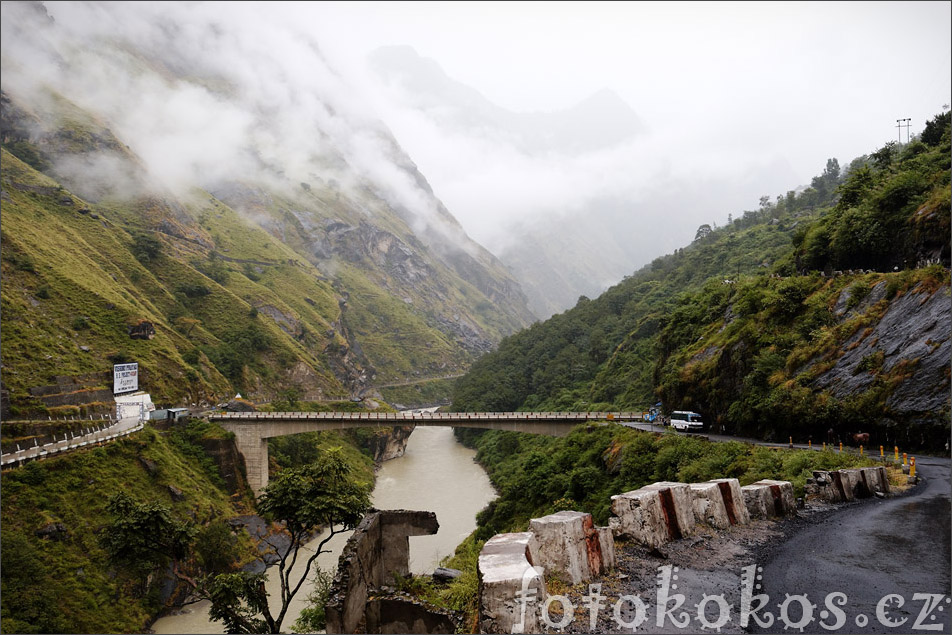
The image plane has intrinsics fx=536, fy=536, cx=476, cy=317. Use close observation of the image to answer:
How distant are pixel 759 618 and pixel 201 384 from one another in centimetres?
6765

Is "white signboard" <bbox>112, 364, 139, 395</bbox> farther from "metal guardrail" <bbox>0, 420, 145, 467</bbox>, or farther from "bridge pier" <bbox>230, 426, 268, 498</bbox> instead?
"bridge pier" <bbox>230, 426, 268, 498</bbox>

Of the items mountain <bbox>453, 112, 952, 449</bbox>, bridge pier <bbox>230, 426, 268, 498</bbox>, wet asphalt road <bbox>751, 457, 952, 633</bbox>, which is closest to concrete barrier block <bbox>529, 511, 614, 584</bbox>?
wet asphalt road <bbox>751, 457, 952, 633</bbox>

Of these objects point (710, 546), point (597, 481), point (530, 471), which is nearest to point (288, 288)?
point (530, 471)

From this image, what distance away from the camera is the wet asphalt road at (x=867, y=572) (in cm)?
572

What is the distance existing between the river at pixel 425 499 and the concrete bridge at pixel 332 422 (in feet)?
26.6

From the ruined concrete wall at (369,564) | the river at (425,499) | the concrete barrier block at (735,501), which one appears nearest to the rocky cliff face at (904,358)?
the concrete barrier block at (735,501)

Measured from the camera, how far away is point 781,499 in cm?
1034

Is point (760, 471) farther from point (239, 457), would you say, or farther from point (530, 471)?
point (239, 457)

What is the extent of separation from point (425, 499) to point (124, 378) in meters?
32.0

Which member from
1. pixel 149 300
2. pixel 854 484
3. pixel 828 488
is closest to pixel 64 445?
pixel 149 300

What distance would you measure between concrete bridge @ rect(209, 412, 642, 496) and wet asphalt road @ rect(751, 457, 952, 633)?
40.3 meters

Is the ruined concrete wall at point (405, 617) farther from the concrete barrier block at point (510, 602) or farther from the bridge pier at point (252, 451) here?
the bridge pier at point (252, 451)

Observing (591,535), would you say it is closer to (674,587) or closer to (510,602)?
(674,587)

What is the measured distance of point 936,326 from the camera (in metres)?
20.8
